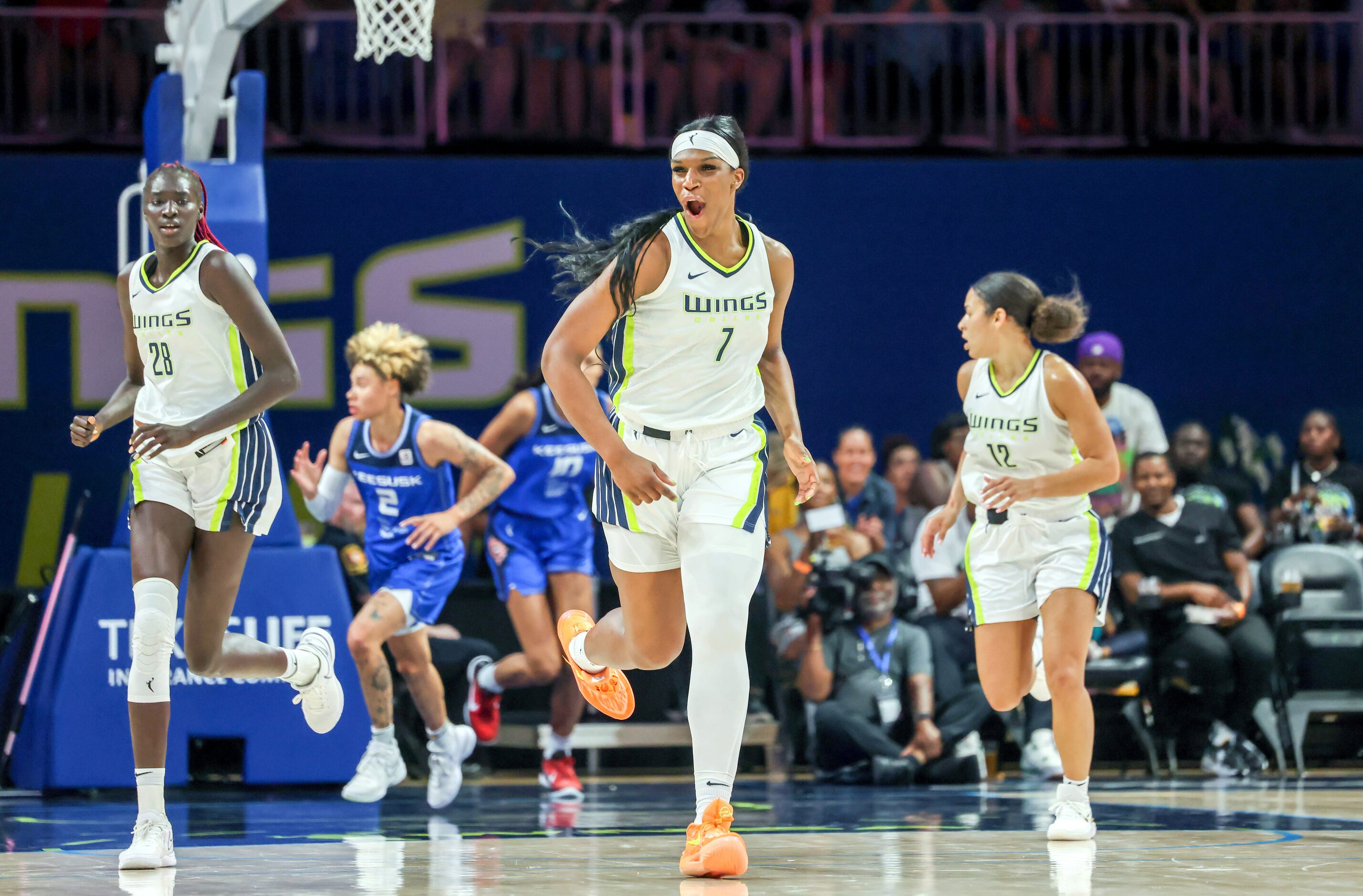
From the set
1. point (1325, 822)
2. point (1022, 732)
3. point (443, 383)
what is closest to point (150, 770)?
point (1325, 822)

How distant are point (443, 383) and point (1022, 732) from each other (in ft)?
16.6

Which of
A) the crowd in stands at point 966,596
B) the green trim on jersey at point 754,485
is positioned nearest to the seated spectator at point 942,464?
the crowd in stands at point 966,596

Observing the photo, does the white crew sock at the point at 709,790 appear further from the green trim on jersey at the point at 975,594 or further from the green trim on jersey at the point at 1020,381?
the green trim on jersey at the point at 1020,381

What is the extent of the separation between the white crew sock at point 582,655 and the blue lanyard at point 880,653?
3598 millimetres

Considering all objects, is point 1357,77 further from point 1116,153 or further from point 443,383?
point 443,383

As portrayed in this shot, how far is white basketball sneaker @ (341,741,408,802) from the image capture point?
771 centimetres

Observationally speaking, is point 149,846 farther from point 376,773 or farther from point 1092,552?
point 1092,552

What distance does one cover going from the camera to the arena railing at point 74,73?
12.5 metres

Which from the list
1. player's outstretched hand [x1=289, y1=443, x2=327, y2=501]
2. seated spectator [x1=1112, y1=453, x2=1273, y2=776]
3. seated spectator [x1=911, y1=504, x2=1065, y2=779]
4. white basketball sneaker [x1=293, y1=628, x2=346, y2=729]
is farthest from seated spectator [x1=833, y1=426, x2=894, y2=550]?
white basketball sneaker [x1=293, y1=628, x2=346, y2=729]

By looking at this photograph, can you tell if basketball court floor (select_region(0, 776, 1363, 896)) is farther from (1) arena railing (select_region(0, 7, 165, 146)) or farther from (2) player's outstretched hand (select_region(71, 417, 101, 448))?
(1) arena railing (select_region(0, 7, 165, 146))

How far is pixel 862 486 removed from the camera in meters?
10.5

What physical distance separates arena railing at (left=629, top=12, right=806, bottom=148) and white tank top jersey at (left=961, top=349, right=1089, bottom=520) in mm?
6920

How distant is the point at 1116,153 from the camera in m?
12.8

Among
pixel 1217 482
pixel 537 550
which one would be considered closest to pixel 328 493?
pixel 537 550
